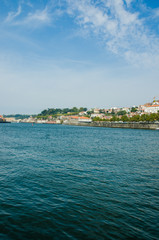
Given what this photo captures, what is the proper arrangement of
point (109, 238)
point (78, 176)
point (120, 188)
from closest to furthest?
1. point (109, 238)
2. point (120, 188)
3. point (78, 176)

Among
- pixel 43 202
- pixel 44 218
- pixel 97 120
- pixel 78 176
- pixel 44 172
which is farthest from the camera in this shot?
pixel 97 120

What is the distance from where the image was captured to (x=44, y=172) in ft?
54.2

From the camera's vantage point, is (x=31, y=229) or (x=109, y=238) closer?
(x=109, y=238)

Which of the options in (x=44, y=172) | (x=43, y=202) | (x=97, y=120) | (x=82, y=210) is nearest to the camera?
(x=82, y=210)

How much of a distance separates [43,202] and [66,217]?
2.03m

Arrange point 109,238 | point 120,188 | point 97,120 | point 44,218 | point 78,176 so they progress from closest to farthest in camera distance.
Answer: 1. point 109,238
2. point 44,218
3. point 120,188
4. point 78,176
5. point 97,120

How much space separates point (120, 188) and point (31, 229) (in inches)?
267

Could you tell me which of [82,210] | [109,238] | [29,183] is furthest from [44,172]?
[109,238]

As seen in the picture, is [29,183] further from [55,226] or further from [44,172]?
[55,226]

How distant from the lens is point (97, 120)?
188 metres

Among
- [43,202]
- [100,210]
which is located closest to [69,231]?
[100,210]

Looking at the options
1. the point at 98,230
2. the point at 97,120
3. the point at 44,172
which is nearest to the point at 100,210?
the point at 98,230

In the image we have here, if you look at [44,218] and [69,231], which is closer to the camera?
[69,231]

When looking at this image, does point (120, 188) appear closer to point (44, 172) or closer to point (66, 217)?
point (66, 217)
